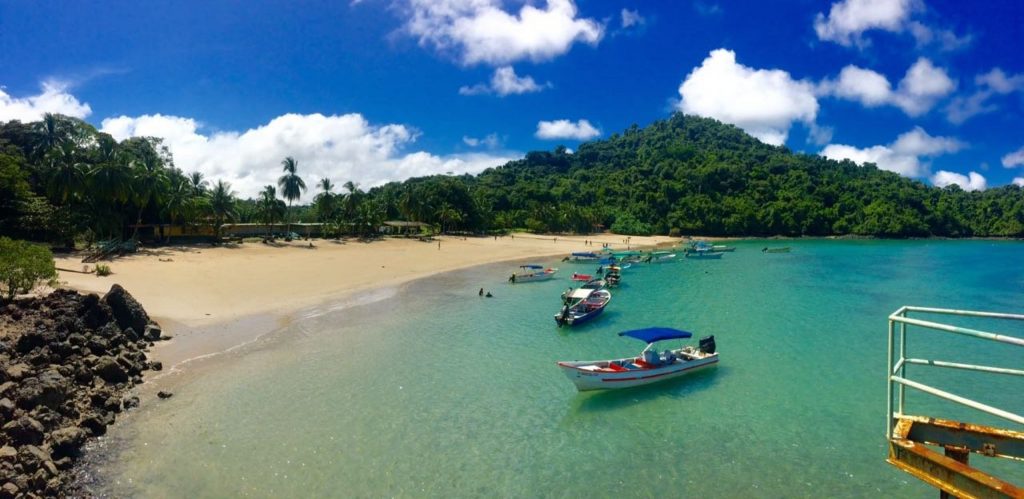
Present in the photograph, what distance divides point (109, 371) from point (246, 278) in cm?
2443

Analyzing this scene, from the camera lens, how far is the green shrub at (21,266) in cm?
2555

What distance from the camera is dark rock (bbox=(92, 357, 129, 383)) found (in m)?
19.5

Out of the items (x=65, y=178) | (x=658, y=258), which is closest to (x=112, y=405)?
→ (x=65, y=178)

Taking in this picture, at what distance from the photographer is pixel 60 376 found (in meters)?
17.0

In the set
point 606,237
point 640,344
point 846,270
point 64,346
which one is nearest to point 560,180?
point 606,237

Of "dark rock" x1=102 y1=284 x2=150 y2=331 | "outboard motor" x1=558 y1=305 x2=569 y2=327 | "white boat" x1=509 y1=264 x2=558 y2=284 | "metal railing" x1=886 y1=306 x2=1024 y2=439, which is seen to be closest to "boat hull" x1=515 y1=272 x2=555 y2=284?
"white boat" x1=509 y1=264 x2=558 y2=284

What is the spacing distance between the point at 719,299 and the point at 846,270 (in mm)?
33089

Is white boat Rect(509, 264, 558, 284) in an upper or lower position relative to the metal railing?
lower

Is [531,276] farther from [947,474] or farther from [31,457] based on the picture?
[947,474]

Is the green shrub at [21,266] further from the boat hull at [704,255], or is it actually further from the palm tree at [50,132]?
the boat hull at [704,255]

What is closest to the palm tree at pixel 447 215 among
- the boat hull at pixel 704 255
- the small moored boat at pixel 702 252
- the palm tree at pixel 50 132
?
the small moored boat at pixel 702 252

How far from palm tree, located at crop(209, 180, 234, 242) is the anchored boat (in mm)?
48638

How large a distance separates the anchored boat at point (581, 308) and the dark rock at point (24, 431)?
2354cm

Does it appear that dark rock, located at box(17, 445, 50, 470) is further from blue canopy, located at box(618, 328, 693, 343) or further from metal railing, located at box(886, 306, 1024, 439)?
blue canopy, located at box(618, 328, 693, 343)
